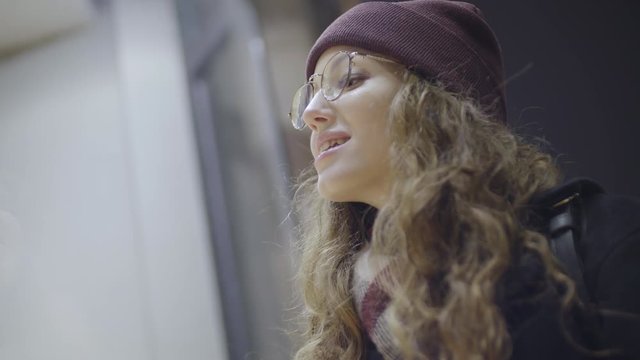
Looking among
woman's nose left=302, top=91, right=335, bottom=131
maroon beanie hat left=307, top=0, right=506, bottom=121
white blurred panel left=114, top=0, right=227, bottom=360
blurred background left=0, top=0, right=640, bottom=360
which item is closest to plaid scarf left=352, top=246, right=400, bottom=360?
woman's nose left=302, top=91, right=335, bottom=131

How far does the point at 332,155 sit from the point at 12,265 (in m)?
0.85

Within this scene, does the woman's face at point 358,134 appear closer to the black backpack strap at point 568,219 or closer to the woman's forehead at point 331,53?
the woman's forehead at point 331,53

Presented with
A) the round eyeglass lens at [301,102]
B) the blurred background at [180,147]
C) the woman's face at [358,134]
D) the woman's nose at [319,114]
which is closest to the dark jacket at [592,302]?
the woman's face at [358,134]

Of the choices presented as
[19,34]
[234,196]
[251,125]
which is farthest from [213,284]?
[19,34]

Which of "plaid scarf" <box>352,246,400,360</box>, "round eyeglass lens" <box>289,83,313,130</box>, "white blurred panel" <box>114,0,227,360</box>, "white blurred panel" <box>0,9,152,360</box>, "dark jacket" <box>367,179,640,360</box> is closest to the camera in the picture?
"dark jacket" <box>367,179,640,360</box>

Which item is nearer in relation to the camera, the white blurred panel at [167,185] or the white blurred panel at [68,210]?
the white blurred panel at [68,210]

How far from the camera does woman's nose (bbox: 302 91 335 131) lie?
1082 millimetres

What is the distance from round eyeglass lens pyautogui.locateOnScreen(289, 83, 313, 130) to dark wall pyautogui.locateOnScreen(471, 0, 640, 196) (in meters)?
0.59

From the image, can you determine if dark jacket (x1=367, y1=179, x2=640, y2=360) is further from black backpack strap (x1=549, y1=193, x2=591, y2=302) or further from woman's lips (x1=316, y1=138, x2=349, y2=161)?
woman's lips (x1=316, y1=138, x2=349, y2=161)

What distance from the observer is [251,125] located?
1.93 m

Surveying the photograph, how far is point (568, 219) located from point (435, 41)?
390 mm

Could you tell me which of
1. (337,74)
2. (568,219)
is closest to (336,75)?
(337,74)

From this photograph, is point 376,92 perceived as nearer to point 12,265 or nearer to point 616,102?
point 616,102

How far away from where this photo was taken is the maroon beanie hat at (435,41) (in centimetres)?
108
